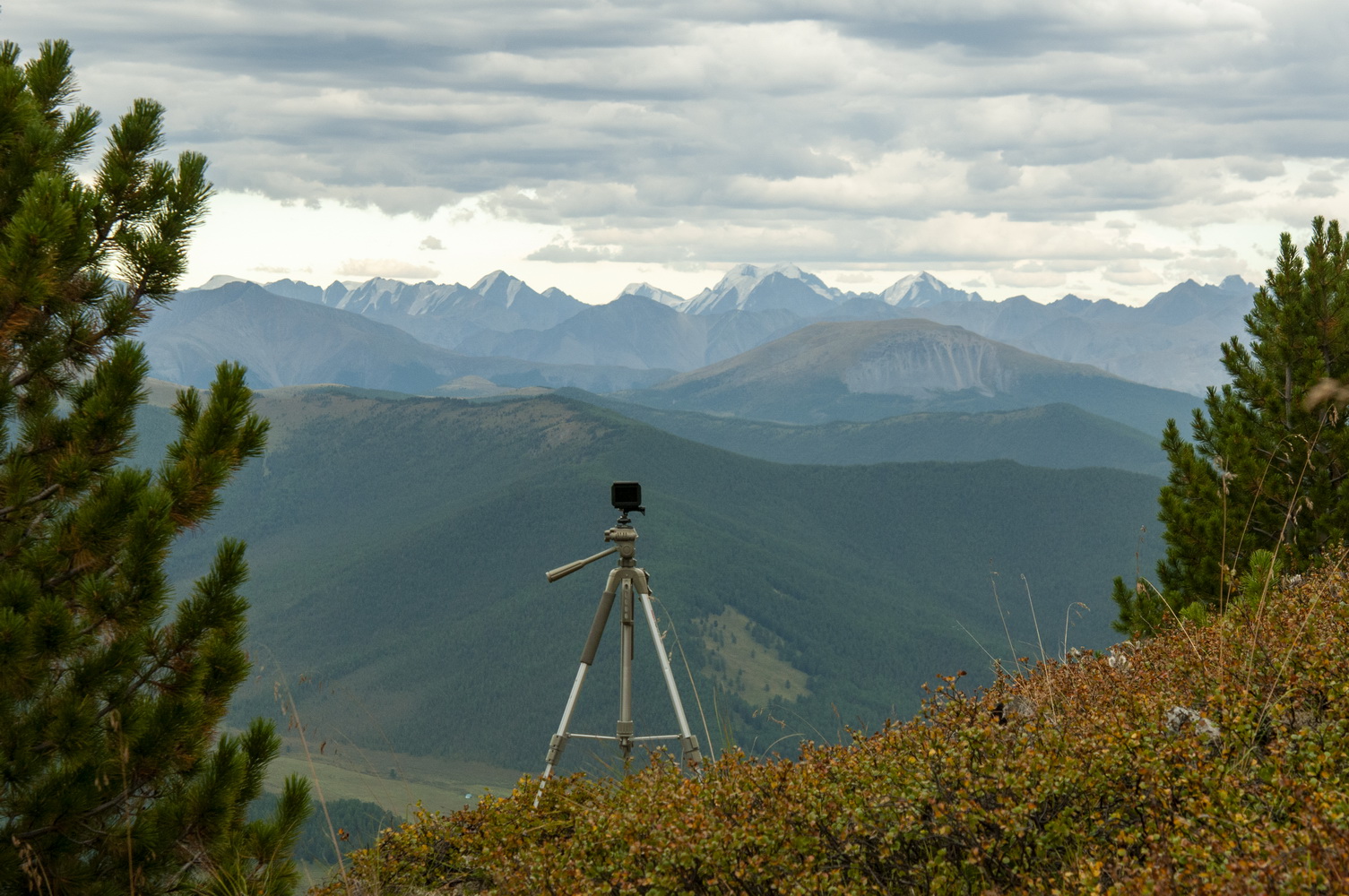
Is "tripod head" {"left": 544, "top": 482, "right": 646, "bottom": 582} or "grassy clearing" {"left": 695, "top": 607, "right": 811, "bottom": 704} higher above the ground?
"tripod head" {"left": 544, "top": 482, "right": 646, "bottom": 582}

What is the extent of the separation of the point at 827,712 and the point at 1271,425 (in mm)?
164163

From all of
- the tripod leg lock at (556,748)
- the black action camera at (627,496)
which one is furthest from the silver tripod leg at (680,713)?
the tripod leg lock at (556,748)

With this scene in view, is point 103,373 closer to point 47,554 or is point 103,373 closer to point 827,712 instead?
point 47,554

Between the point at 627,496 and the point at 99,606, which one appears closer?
the point at 99,606

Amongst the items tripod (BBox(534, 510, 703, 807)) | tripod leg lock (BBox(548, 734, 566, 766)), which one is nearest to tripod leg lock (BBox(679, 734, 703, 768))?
tripod (BBox(534, 510, 703, 807))

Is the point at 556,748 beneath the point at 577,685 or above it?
beneath

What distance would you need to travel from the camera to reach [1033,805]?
3727 mm

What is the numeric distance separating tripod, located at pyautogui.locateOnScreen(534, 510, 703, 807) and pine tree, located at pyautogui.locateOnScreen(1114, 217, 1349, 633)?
766 centimetres

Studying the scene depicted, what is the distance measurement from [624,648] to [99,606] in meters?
2.93

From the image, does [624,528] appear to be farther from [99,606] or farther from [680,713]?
[99,606]

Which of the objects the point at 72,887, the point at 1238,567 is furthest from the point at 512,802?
the point at 1238,567

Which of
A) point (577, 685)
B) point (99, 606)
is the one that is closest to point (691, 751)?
point (577, 685)

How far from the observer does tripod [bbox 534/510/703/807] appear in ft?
20.6

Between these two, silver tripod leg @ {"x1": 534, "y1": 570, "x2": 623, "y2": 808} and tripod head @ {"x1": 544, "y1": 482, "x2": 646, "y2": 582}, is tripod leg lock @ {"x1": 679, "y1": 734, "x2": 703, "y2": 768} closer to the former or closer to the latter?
silver tripod leg @ {"x1": 534, "y1": 570, "x2": 623, "y2": 808}
